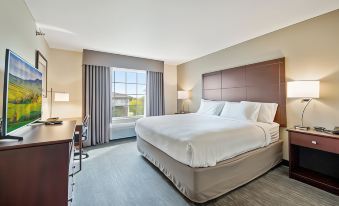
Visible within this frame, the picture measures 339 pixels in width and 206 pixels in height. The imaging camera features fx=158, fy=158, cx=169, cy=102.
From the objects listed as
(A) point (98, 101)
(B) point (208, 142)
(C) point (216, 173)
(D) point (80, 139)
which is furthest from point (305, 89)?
(A) point (98, 101)

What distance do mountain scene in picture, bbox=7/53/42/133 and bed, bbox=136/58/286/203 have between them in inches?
62.8

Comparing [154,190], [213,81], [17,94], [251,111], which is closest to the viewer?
[17,94]

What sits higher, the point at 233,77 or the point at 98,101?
the point at 233,77

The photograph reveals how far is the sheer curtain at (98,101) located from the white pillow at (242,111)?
10.3ft

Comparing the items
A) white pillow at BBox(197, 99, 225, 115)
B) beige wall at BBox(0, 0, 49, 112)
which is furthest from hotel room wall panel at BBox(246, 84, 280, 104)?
beige wall at BBox(0, 0, 49, 112)

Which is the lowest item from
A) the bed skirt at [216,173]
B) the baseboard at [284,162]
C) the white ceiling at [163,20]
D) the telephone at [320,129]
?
the baseboard at [284,162]

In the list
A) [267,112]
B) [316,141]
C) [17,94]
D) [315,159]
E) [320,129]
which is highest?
[17,94]

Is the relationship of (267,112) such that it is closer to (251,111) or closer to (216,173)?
(251,111)

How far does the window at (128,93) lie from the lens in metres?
4.88

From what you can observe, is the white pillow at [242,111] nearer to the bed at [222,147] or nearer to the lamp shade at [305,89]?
the bed at [222,147]

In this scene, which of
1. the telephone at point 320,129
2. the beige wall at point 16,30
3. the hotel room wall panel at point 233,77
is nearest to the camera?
the beige wall at point 16,30

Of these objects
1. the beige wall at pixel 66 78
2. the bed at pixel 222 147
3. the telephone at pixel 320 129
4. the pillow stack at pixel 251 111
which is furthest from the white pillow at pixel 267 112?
the beige wall at pixel 66 78

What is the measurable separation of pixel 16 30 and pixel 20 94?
100 cm

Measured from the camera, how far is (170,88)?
19.3 ft
